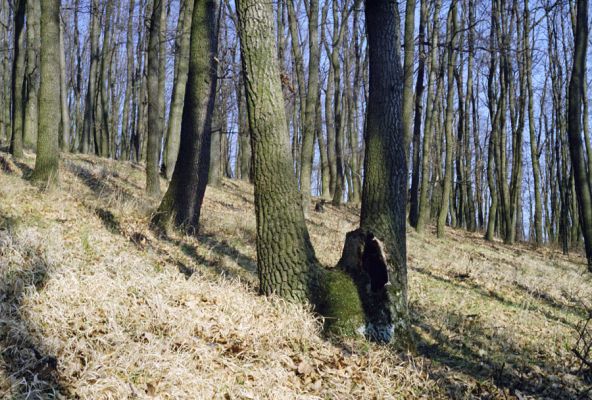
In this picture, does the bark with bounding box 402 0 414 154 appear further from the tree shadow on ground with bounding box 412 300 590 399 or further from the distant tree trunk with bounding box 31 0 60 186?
the distant tree trunk with bounding box 31 0 60 186

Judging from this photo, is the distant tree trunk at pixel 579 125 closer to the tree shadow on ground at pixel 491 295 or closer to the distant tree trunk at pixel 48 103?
the tree shadow on ground at pixel 491 295

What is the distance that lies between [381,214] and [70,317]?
3315mm

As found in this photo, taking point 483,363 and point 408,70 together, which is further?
point 408,70

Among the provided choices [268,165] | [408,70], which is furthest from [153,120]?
[268,165]

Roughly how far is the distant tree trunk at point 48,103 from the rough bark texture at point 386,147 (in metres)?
5.83

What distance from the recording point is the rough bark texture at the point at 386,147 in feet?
17.5

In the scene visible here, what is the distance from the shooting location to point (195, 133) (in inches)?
323

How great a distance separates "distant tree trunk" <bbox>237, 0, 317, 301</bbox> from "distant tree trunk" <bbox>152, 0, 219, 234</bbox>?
3.32m

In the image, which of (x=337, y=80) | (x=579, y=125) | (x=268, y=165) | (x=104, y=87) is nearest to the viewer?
(x=268, y=165)

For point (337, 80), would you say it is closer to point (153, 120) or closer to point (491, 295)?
point (153, 120)

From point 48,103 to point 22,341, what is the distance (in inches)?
245

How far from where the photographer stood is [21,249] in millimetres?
4648

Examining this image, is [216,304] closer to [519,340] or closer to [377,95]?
[377,95]

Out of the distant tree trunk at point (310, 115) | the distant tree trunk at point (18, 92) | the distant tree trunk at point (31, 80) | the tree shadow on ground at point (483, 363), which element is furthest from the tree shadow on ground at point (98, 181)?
the tree shadow on ground at point (483, 363)
